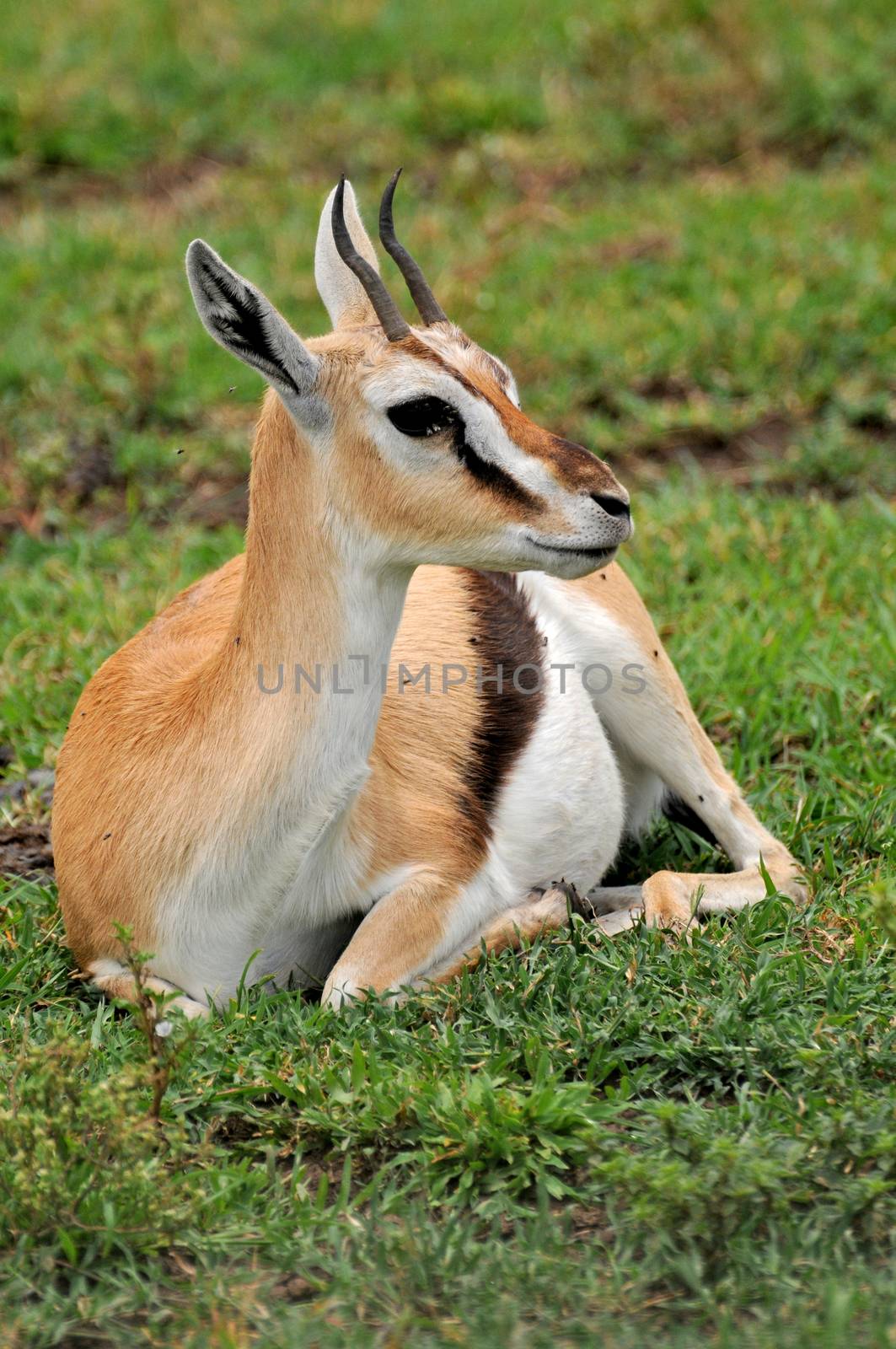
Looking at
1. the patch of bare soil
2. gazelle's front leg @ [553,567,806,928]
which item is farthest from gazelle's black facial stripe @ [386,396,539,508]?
the patch of bare soil

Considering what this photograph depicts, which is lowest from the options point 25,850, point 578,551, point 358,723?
point 25,850

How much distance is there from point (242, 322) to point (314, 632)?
61cm

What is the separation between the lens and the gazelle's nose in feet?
10.1

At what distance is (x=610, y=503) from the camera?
3.11 metres

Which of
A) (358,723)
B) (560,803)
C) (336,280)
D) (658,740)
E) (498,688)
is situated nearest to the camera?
(358,723)

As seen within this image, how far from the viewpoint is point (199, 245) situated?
2.96 metres

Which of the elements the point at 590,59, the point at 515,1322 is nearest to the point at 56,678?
the point at 515,1322

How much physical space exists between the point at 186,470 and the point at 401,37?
4772 mm

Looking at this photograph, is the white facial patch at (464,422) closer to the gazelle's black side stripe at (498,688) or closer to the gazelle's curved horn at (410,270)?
the gazelle's curved horn at (410,270)

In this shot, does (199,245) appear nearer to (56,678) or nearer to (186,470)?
(56,678)

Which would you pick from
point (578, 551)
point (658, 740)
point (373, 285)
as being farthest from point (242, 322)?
point (658, 740)

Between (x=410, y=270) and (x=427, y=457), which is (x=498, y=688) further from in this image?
(x=410, y=270)

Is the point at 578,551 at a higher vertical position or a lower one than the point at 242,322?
lower

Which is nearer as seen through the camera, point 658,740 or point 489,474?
point 489,474
